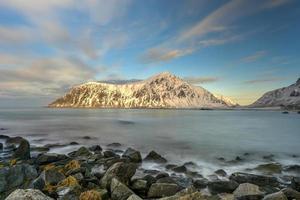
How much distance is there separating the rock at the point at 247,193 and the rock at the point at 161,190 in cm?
241

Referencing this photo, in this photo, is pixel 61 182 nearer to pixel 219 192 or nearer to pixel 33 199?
pixel 33 199

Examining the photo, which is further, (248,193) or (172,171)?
(172,171)

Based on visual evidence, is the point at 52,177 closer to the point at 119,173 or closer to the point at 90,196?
the point at 90,196

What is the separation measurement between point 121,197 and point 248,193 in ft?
16.4

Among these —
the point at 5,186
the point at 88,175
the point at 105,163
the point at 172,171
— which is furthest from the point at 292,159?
the point at 5,186

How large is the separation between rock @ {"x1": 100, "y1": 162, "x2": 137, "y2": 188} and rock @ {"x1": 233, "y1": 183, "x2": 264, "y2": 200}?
4578 mm

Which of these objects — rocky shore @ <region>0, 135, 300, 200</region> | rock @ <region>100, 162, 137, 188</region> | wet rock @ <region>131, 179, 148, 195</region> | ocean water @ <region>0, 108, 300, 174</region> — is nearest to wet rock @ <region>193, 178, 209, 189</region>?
rocky shore @ <region>0, 135, 300, 200</region>

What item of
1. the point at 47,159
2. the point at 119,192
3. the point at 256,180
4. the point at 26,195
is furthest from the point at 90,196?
the point at 47,159

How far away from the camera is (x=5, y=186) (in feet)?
33.4

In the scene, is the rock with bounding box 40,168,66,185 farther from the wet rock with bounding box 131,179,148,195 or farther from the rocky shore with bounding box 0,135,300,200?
the wet rock with bounding box 131,179,148,195

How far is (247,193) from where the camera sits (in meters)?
10.5

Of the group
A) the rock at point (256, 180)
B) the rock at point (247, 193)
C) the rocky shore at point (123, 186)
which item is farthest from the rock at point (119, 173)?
the rock at point (256, 180)

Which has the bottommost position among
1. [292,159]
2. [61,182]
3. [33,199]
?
[292,159]

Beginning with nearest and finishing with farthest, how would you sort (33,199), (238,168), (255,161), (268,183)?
(33,199)
(268,183)
(238,168)
(255,161)
